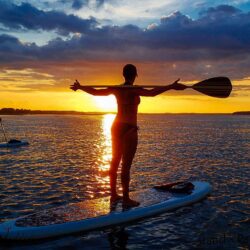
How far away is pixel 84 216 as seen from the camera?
1114 centimetres

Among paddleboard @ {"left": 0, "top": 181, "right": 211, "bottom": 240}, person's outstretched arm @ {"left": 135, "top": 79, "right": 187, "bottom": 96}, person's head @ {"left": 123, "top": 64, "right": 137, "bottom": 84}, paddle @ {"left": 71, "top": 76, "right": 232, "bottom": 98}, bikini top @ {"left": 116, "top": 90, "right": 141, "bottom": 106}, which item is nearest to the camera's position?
paddleboard @ {"left": 0, "top": 181, "right": 211, "bottom": 240}

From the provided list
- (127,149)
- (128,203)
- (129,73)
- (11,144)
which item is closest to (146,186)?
(128,203)

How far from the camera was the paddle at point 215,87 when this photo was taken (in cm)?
1166

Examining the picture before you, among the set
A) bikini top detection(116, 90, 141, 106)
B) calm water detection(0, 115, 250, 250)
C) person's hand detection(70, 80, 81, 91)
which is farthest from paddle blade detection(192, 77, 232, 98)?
calm water detection(0, 115, 250, 250)

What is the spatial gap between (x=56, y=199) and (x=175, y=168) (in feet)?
39.5

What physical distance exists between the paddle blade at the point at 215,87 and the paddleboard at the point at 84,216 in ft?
13.1

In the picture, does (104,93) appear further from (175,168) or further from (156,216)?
(175,168)

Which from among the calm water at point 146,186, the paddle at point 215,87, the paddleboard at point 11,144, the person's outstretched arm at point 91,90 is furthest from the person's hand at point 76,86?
the paddleboard at point 11,144

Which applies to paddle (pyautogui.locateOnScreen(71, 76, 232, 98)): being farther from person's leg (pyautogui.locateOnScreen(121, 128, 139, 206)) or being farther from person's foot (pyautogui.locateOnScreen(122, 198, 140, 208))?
person's foot (pyautogui.locateOnScreen(122, 198, 140, 208))

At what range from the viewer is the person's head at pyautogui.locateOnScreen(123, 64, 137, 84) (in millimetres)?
10922

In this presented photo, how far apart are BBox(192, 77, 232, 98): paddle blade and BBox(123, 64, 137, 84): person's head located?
1933 millimetres

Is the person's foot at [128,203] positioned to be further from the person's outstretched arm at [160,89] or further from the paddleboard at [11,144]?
the paddleboard at [11,144]

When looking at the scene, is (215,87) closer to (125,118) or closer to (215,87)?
(215,87)

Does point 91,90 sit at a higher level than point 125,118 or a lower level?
higher
